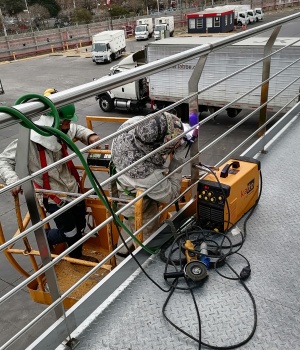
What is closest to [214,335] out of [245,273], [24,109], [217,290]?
[217,290]

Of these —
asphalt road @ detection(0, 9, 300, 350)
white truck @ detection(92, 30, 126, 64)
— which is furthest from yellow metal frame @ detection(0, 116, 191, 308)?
white truck @ detection(92, 30, 126, 64)

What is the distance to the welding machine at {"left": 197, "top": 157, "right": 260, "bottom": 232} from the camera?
8.39 ft

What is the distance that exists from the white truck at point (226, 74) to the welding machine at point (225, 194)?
31.0ft

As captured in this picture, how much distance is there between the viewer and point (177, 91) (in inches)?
585

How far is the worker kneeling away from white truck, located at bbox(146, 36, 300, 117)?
31.4 feet

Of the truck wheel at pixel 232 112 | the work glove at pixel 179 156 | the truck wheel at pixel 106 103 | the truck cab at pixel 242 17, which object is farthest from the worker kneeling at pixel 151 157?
the truck cab at pixel 242 17

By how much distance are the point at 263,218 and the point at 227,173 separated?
482 millimetres

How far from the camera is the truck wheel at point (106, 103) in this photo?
1691 centimetres

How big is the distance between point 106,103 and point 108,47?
598 inches

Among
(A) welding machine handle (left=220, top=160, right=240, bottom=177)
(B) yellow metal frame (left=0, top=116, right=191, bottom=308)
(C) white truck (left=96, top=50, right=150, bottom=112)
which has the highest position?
(A) welding machine handle (left=220, top=160, right=240, bottom=177)

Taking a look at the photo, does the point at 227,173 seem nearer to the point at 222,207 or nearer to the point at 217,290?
the point at 222,207

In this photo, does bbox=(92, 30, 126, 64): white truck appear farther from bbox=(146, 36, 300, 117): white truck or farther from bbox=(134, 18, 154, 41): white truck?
bbox=(146, 36, 300, 117): white truck

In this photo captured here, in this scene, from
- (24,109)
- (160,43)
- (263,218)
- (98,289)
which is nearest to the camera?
(24,109)

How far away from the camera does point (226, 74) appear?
43.4 ft
